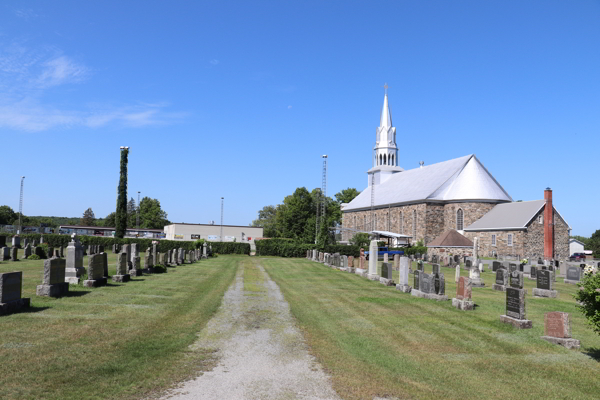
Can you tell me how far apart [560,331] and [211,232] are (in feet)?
239

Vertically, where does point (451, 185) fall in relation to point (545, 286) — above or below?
above

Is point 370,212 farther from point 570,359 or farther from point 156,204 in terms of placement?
point 570,359

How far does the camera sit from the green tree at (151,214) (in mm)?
119412

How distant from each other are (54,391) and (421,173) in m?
73.5

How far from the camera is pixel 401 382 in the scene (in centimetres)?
713

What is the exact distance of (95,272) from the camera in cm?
1647

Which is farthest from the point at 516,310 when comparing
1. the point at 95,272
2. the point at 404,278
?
the point at 95,272

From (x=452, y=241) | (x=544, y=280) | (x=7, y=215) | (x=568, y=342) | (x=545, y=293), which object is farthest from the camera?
(x=7, y=215)

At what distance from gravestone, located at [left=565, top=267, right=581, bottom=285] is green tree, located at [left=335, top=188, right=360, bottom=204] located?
287ft

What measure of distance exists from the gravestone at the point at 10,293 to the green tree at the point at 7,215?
11806 centimetres

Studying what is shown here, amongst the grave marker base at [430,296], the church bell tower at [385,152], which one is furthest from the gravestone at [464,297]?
the church bell tower at [385,152]

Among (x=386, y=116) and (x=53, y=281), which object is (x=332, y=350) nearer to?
(x=53, y=281)

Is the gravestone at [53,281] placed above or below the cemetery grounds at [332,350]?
above

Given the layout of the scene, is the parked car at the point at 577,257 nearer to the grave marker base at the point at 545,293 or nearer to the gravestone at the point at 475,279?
the gravestone at the point at 475,279
